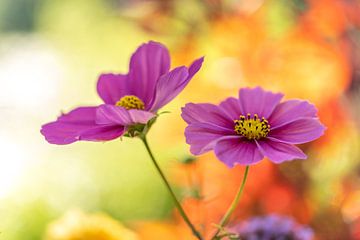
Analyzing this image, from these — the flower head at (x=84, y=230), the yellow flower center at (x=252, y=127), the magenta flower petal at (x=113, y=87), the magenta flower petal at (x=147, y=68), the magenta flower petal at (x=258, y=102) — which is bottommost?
Result: the yellow flower center at (x=252, y=127)

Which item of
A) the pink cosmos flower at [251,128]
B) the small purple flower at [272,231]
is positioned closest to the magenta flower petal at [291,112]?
the pink cosmos flower at [251,128]

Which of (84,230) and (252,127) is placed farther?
(84,230)

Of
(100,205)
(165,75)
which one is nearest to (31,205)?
(100,205)

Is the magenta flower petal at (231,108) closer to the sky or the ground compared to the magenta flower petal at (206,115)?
closer to the sky

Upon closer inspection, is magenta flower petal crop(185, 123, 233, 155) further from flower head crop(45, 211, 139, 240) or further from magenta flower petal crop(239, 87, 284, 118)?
flower head crop(45, 211, 139, 240)

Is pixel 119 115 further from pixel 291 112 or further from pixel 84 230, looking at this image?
pixel 84 230

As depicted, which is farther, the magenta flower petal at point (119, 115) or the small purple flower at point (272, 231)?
the small purple flower at point (272, 231)

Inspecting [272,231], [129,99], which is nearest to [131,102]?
[129,99]

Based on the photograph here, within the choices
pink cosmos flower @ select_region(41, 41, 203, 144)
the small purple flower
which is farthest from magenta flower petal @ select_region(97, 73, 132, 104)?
the small purple flower

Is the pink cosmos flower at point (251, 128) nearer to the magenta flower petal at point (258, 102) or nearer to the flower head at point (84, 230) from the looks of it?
the magenta flower petal at point (258, 102)
